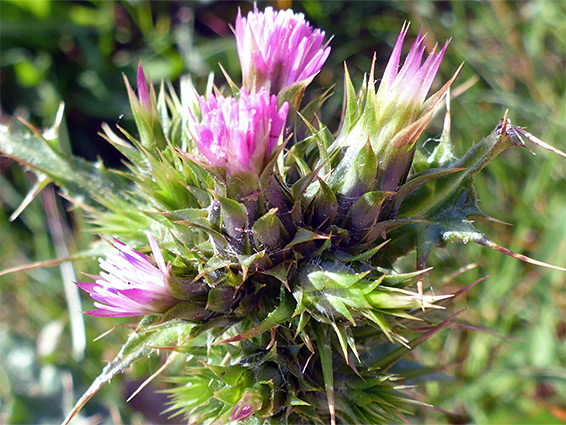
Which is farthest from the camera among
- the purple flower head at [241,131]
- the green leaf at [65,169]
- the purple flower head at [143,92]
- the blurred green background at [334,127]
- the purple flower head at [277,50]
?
Result: the blurred green background at [334,127]

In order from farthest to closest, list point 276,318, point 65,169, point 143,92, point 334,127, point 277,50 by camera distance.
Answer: point 334,127, point 65,169, point 143,92, point 277,50, point 276,318

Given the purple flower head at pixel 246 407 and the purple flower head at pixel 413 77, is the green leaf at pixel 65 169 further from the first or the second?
the purple flower head at pixel 413 77

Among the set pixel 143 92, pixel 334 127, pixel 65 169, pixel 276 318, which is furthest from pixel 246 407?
pixel 334 127

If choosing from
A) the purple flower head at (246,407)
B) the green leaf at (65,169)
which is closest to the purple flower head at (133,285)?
the purple flower head at (246,407)

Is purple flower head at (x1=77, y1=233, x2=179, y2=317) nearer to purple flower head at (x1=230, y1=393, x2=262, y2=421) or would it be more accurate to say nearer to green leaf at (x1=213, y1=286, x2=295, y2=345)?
green leaf at (x1=213, y1=286, x2=295, y2=345)

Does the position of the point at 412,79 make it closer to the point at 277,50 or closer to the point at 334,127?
the point at 277,50

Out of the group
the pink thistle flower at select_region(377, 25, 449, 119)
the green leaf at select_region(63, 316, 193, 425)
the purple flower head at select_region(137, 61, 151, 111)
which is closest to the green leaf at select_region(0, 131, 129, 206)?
the purple flower head at select_region(137, 61, 151, 111)

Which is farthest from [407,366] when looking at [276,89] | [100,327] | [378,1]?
[378,1]
